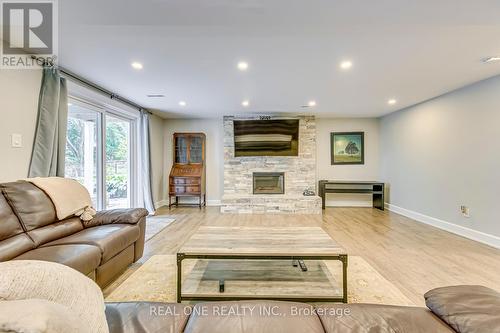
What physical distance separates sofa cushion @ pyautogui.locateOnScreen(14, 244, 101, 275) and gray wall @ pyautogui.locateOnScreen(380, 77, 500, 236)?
4.86m

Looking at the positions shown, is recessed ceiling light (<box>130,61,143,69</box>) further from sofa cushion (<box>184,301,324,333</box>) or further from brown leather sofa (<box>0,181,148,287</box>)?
sofa cushion (<box>184,301,324,333</box>)

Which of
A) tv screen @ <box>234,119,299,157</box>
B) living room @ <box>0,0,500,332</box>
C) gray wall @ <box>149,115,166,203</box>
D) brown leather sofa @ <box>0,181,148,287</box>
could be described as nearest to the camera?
living room @ <box>0,0,500,332</box>

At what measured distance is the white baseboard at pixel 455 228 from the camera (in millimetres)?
3398

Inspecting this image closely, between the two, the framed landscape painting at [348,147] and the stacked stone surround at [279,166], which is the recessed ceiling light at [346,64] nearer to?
the stacked stone surround at [279,166]

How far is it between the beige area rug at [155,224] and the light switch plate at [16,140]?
193 centimetres

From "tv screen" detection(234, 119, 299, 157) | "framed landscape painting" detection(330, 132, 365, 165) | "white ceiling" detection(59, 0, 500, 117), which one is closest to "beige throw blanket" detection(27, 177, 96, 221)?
"white ceiling" detection(59, 0, 500, 117)

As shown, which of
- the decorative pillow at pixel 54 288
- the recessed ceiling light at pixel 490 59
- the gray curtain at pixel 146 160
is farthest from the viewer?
the gray curtain at pixel 146 160

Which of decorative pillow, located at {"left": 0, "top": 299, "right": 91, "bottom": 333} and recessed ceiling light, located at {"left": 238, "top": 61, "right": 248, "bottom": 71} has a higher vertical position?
recessed ceiling light, located at {"left": 238, "top": 61, "right": 248, "bottom": 71}

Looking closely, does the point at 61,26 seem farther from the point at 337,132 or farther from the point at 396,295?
the point at 337,132

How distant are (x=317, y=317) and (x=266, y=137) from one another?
17.4ft

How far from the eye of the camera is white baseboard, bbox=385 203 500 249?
11.1 ft

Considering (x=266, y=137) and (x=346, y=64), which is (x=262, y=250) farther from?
(x=266, y=137)

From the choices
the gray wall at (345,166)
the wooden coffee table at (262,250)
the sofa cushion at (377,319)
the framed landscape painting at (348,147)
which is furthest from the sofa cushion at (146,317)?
the framed landscape painting at (348,147)

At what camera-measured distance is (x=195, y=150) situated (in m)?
6.52
